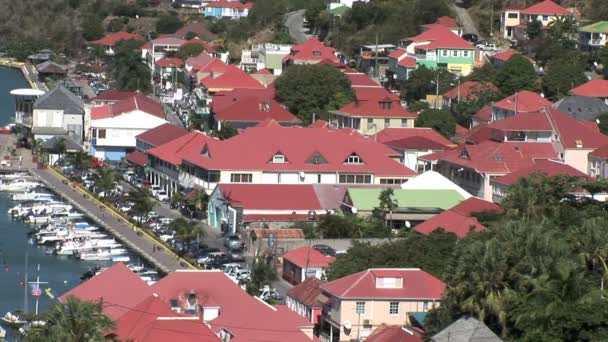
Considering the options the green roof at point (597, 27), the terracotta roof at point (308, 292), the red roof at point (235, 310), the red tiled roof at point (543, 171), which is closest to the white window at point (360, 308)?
the terracotta roof at point (308, 292)

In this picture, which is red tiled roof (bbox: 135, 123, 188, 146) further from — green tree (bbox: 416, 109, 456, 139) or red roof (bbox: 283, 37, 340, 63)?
red roof (bbox: 283, 37, 340, 63)

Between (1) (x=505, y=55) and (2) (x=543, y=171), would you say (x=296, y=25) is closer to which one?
(1) (x=505, y=55)

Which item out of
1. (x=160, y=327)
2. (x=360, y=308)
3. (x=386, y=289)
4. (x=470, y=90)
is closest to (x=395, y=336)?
(x=360, y=308)

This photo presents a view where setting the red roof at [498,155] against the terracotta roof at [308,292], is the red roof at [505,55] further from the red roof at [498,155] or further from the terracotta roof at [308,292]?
the terracotta roof at [308,292]

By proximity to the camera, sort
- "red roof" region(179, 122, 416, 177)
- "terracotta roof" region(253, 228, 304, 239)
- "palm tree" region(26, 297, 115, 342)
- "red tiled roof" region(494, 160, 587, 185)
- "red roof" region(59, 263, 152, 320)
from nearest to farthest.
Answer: "palm tree" region(26, 297, 115, 342), "red roof" region(59, 263, 152, 320), "terracotta roof" region(253, 228, 304, 239), "red tiled roof" region(494, 160, 587, 185), "red roof" region(179, 122, 416, 177)

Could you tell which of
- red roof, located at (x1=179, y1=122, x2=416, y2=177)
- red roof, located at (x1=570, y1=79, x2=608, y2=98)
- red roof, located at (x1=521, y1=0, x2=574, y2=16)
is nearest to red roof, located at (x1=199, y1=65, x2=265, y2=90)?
red roof, located at (x1=521, y1=0, x2=574, y2=16)
